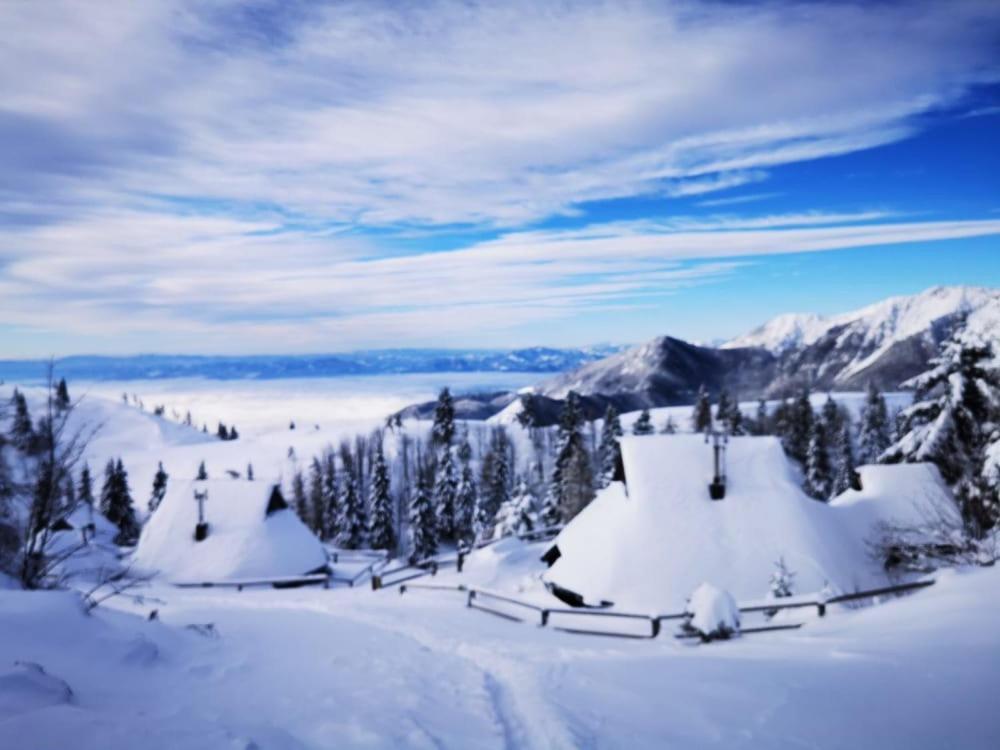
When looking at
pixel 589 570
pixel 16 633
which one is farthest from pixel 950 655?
pixel 589 570

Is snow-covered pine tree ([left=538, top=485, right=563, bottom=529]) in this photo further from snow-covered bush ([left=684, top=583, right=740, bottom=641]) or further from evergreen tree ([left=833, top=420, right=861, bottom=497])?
snow-covered bush ([left=684, top=583, right=740, bottom=641])

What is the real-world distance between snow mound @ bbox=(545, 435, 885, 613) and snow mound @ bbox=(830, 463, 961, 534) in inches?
87.4

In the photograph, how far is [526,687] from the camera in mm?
8523

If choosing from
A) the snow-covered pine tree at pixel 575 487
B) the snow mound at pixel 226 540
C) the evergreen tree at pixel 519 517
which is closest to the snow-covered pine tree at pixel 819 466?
the snow-covered pine tree at pixel 575 487

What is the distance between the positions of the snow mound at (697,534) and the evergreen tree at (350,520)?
120ft

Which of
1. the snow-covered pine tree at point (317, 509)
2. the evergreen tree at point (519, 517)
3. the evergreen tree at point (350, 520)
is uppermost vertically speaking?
the evergreen tree at point (519, 517)

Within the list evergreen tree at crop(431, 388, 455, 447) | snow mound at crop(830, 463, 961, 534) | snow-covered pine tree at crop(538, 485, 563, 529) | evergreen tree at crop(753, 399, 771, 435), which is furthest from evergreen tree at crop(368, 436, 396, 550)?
evergreen tree at crop(753, 399, 771, 435)

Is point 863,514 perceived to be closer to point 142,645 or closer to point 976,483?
point 976,483

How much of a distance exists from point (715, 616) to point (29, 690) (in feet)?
35.5

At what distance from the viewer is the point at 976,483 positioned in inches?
622

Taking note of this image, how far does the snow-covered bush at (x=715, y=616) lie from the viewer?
457 inches

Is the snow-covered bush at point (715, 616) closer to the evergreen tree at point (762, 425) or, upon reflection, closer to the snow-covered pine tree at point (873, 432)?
the snow-covered pine tree at point (873, 432)

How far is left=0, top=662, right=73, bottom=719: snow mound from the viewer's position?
18.0 ft

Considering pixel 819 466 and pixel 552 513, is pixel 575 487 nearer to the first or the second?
pixel 552 513
